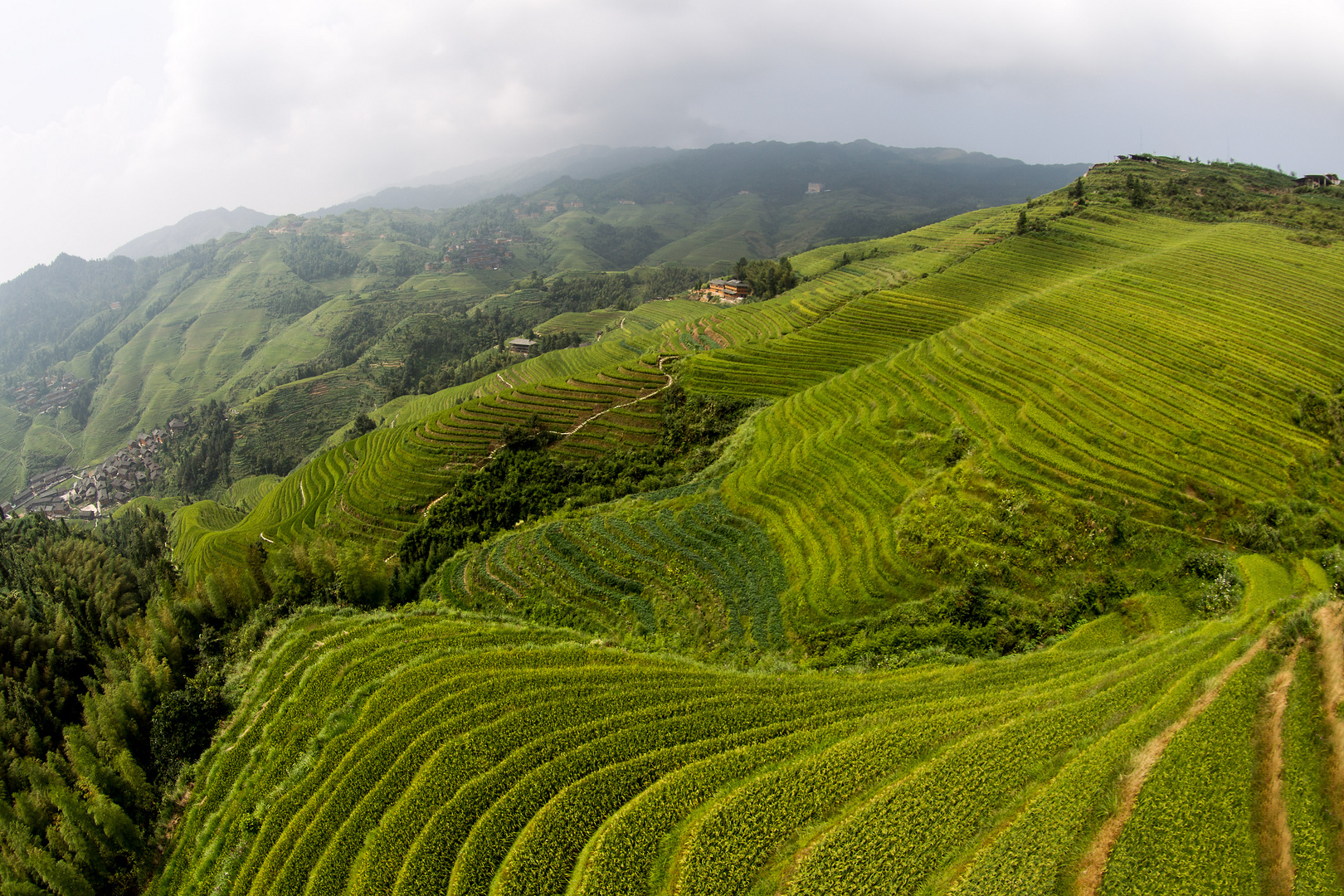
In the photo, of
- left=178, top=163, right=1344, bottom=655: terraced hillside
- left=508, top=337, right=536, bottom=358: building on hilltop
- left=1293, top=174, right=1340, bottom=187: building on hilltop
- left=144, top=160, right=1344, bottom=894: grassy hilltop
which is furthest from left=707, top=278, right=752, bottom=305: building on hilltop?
left=1293, top=174, right=1340, bottom=187: building on hilltop

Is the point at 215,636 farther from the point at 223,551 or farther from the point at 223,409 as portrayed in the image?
the point at 223,409

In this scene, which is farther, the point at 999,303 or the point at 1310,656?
the point at 999,303

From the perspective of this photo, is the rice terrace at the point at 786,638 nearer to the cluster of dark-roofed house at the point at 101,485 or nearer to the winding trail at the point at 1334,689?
the winding trail at the point at 1334,689

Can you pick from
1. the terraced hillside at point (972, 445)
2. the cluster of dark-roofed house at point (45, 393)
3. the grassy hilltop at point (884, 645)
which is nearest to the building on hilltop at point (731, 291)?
the terraced hillside at point (972, 445)

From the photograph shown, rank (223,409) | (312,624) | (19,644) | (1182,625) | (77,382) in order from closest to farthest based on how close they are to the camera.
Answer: (1182,625) < (312,624) < (19,644) < (223,409) < (77,382)

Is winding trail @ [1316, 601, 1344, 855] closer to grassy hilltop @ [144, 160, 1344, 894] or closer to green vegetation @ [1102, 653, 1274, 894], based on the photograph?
grassy hilltop @ [144, 160, 1344, 894]

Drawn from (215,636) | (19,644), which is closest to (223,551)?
(19,644)

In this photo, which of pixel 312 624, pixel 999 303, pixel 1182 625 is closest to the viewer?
pixel 1182 625

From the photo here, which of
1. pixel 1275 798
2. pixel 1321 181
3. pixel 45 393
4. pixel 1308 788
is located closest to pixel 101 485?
pixel 45 393
